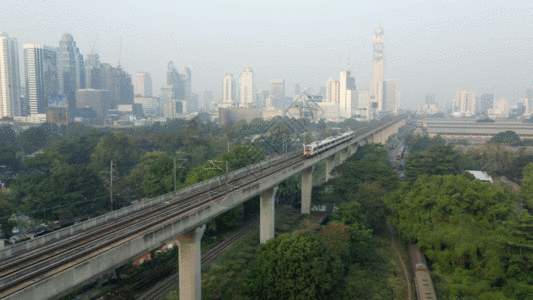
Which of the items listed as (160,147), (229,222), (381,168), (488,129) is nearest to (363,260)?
(229,222)

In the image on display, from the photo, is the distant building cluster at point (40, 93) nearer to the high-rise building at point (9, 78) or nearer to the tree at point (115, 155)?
the high-rise building at point (9, 78)

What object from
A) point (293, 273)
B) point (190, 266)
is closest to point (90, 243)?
point (190, 266)

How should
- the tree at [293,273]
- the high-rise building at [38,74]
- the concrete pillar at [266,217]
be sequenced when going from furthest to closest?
the high-rise building at [38,74] < the concrete pillar at [266,217] < the tree at [293,273]

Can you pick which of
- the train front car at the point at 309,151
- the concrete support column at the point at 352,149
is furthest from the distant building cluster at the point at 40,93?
the train front car at the point at 309,151

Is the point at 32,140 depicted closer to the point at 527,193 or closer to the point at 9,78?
the point at 527,193

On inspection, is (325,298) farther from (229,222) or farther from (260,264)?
(229,222)
